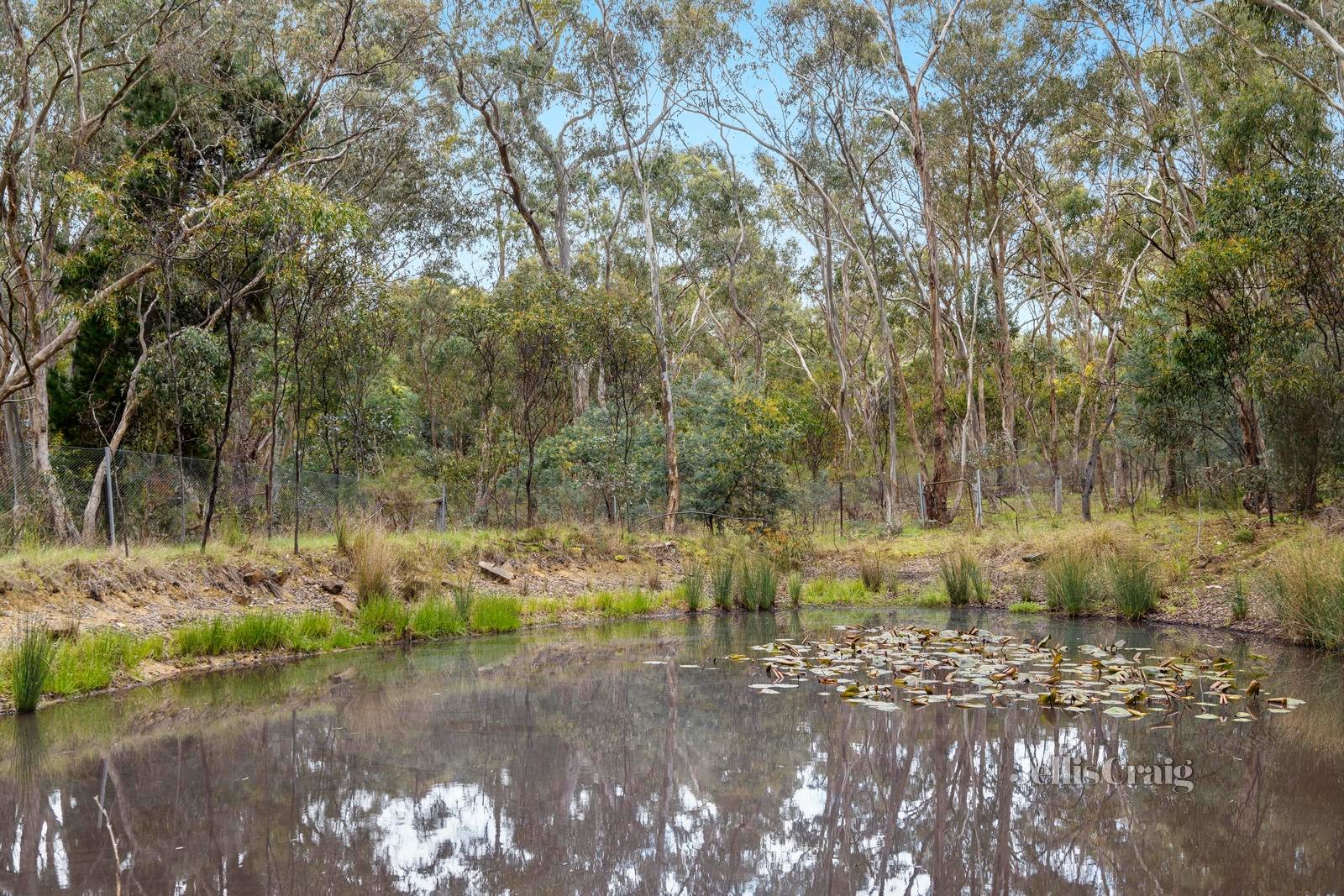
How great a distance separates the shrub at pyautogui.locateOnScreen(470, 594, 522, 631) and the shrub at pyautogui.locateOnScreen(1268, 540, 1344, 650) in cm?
745

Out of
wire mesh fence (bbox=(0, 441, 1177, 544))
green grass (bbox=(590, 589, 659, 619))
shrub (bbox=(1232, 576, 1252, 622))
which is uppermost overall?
wire mesh fence (bbox=(0, 441, 1177, 544))

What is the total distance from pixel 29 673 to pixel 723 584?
7687 millimetres

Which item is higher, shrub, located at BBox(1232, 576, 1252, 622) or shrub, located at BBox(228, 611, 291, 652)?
shrub, located at BBox(1232, 576, 1252, 622)

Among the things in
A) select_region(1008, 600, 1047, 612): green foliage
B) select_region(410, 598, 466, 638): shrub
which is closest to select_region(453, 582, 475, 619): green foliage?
select_region(410, 598, 466, 638): shrub

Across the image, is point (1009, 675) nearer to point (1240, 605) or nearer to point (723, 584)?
point (1240, 605)

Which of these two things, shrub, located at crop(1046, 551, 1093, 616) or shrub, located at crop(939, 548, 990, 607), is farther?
shrub, located at crop(939, 548, 990, 607)

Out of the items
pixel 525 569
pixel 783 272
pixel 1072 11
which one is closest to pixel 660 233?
pixel 783 272

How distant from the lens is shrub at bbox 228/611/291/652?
8.27m

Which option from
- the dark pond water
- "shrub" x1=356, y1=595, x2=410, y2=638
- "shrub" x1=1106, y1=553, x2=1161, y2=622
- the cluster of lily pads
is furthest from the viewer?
"shrub" x1=1106, y1=553, x2=1161, y2=622

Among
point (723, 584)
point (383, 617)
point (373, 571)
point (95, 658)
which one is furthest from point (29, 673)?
point (723, 584)

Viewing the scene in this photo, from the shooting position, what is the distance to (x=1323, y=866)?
340cm

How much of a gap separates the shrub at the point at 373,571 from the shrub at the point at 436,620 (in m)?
0.43

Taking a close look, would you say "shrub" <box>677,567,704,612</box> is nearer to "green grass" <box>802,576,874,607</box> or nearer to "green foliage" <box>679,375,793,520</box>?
"green grass" <box>802,576,874,607</box>

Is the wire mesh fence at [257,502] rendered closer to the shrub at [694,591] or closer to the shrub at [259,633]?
the shrub at [259,633]
